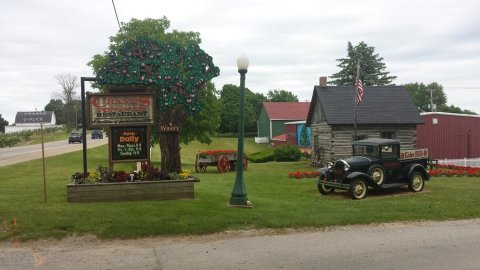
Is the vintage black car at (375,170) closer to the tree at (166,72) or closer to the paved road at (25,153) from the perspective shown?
the tree at (166,72)

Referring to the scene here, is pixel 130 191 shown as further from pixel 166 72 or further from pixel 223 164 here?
pixel 223 164

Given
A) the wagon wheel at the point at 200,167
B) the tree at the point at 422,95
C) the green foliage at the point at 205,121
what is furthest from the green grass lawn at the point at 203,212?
the tree at the point at 422,95

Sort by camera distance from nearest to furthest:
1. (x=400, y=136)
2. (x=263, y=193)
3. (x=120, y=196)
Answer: (x=120, y=196) → (x=263, y=193) → (x=400, y=136)

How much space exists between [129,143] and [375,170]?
787 centimetres

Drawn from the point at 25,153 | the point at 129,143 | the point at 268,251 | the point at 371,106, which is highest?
the point at 371,106

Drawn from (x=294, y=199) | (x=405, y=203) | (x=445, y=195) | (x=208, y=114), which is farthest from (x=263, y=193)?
(x=208, y=114)

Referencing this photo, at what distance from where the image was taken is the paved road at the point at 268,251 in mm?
7145

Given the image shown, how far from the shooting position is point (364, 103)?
1227 inches

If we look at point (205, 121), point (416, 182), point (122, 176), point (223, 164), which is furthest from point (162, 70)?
point (205, 121)

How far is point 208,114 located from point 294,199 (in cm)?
1965

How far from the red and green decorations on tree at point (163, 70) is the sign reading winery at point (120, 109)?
1.59 ft

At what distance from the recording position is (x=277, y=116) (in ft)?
225

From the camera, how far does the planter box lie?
11.6 m

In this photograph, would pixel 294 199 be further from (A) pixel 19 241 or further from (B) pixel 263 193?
(A) pixel 19 241
